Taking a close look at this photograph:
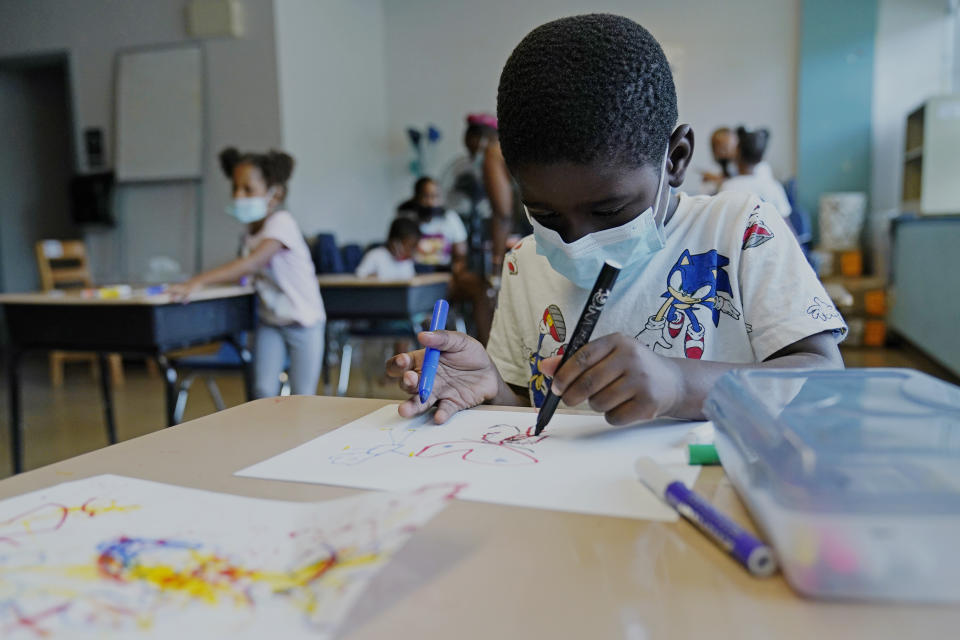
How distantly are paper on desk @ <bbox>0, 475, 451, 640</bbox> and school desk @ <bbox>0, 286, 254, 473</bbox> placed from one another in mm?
1560

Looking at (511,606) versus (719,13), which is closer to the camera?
(511,606)

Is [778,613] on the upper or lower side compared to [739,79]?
lower

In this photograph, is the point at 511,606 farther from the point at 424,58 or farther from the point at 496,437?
the point at 424,58

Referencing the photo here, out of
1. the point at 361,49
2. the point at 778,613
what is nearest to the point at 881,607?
the point at 778,613

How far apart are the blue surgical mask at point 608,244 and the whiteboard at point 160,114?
4294mm

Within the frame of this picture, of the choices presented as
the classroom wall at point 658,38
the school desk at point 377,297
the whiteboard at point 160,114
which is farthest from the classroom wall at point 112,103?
the school desk at point 377,297

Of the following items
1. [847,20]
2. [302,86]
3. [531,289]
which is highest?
[847,20]

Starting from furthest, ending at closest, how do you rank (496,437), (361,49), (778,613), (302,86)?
(361,49) → (302,86) → (496,437) → (778,613)

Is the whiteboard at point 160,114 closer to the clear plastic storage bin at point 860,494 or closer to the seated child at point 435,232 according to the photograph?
the seated child at point 435,232

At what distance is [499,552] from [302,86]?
474 centimetres

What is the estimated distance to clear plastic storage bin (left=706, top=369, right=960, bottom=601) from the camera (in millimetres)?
333

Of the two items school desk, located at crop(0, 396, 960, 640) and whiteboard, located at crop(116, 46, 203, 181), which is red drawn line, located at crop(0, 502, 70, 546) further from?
whiteboard, located at crop(116, 46, 203, 181)

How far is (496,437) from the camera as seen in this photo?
666 mm

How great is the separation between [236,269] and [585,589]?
2.07 m
